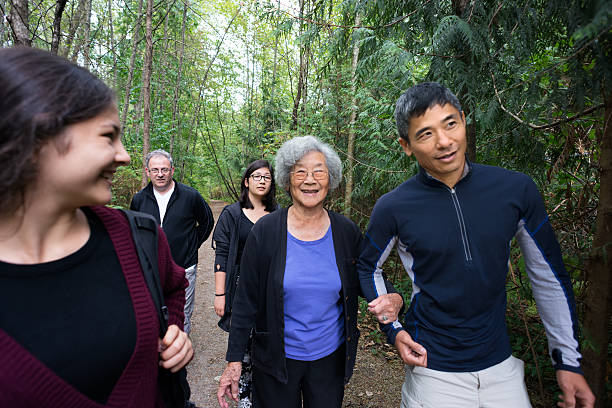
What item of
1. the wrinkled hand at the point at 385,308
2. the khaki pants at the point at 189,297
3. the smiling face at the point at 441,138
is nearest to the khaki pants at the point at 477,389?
the wrinkled hand at the point at 385,308

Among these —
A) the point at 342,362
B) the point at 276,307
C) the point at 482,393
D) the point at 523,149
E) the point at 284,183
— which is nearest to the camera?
the point at 482,393

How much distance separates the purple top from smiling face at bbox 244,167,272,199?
5.47 ft

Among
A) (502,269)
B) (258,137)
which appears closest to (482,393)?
(502,269)

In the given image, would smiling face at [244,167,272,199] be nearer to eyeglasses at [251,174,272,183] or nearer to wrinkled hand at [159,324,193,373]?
eyeglasses at [251,174,272,183]

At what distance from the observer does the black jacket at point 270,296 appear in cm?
204

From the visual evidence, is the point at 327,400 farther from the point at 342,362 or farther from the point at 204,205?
the point at 204,205

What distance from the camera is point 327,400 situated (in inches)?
81.3

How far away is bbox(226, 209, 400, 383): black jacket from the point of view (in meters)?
2.04

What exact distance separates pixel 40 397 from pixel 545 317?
2111mm

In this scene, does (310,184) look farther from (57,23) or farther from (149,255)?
(57,23)

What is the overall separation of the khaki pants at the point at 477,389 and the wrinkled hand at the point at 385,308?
12.8 inches

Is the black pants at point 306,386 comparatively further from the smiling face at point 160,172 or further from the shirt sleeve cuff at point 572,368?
the smiling face at point 160,172

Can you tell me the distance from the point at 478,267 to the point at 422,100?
35.9 inches

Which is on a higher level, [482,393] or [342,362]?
[482,393]
